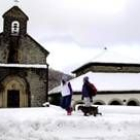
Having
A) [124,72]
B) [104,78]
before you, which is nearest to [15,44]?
[104,78]

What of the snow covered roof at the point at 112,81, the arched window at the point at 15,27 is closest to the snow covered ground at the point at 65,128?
the snow covered roof at the point at 112,81

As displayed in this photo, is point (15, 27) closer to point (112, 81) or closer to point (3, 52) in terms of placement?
point (3, 52)

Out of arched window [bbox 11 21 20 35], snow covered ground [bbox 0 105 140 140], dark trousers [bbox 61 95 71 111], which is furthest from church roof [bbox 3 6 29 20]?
snow covered ground [bbox 0 105 140 140]

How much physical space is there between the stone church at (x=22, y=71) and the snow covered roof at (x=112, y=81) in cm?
350

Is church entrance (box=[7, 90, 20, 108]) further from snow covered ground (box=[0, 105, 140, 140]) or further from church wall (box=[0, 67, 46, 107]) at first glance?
snow covered ground (box=[0, 105, 140, 140])

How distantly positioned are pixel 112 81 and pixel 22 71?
9347 mm

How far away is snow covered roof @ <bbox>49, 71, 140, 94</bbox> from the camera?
4612cm

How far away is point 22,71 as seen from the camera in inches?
1758

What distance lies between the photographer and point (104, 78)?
1928 inches

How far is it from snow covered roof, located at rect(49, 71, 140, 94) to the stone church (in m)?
3.50

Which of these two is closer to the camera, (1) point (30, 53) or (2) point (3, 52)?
(2) point (3, 52)

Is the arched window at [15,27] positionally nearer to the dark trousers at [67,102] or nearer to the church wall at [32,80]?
the church wall at [32,80]

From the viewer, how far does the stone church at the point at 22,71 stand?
44.3 m

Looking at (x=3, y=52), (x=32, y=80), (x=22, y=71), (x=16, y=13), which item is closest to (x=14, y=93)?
(x=32, y=80)
